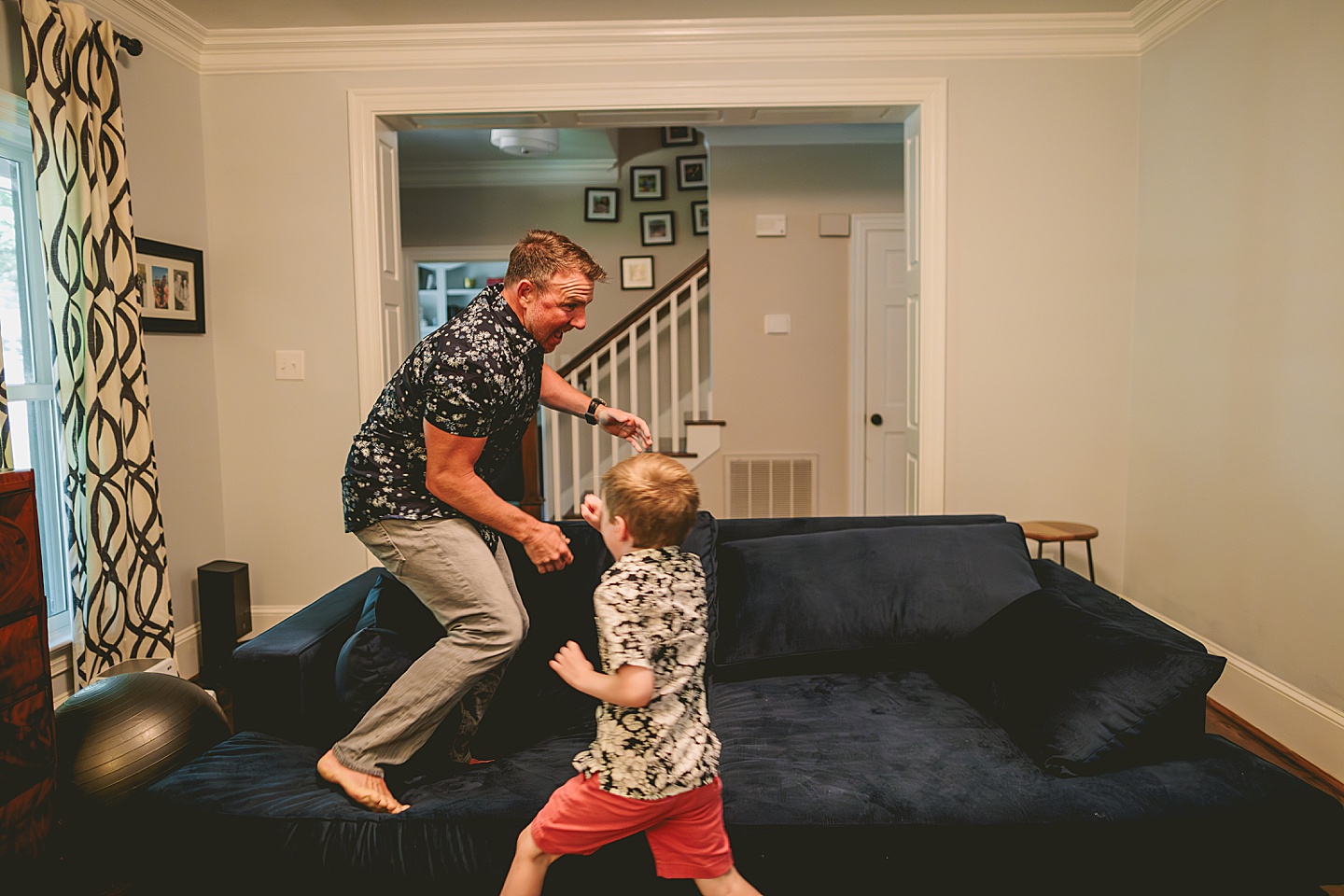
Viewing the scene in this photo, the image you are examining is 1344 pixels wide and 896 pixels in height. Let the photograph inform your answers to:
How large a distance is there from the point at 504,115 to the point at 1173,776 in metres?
3.31

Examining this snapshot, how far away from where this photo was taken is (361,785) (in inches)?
69.6

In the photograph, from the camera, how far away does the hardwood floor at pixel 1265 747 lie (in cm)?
256

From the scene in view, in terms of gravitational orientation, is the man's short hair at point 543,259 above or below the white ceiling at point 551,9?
below

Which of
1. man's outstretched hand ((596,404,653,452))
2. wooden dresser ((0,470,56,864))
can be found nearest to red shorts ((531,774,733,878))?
man's outstretched hand ((596,404,653,452))

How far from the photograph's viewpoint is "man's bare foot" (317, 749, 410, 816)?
174 cm

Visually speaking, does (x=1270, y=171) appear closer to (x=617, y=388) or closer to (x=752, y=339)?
(x=752, y=339)

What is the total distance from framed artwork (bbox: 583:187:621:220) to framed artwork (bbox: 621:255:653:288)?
1.14 feet

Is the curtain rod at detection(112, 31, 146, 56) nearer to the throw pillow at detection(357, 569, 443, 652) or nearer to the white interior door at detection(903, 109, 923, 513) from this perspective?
the throw pillow at detection(357, 569, 443, 652)

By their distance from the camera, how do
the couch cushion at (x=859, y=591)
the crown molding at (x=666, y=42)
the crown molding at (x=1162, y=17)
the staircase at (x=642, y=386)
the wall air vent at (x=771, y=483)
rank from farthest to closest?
the wall air vent at (x=771, y=483)
the staircase at (x=642, y=386)
the crown molding at (x=666, y=42)
the crown molding at (x=1162, y=17)
the couch cushion at (x=859, y=591)

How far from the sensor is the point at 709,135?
5.13 meters

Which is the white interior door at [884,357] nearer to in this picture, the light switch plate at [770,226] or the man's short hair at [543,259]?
the light switch plate at [770,226]

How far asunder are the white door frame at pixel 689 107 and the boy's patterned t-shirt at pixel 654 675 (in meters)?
2.50

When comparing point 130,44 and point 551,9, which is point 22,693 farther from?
point 551,9

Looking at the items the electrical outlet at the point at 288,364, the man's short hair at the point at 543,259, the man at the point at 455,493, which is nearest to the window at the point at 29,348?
the electrical outlet at the point at 288,364
